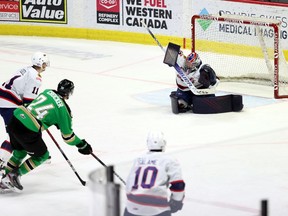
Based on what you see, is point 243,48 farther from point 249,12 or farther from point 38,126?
point 38,126

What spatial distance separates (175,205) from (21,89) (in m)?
3.31

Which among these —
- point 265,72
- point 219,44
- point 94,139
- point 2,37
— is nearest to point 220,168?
point 94,139

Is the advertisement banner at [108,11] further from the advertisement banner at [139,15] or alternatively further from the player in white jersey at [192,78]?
the player in white jersey at [192,78]

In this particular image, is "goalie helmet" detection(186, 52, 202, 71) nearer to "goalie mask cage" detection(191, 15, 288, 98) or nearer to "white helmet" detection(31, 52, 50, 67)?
"goalie mask cage" detection(191, 15, 288, 98)

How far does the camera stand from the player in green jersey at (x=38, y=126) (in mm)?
6480

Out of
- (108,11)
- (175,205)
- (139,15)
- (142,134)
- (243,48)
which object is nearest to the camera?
(175,205)

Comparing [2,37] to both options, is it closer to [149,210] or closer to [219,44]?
[219,44]

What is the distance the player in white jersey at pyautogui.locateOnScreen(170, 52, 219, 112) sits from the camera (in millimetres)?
9500

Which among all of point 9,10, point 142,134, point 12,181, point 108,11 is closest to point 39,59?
point 12,181

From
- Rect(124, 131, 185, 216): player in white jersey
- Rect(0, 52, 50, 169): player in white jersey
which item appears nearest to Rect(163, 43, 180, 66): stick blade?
Rect(0, 52, 50, 169): player in white jersey

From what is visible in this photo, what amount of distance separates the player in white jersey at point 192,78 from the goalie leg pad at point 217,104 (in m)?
0.12

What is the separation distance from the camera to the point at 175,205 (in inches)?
164

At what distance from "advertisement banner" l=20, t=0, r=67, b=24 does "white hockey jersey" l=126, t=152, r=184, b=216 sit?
393 inches

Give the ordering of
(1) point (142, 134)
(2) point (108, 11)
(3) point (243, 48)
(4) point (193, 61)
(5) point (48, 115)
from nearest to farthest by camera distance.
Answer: (5) point (48, 115) → (1) point (142, 134) → (4) point (193, 61) → (3) point (243, 48) → (2) point (108, 11)
